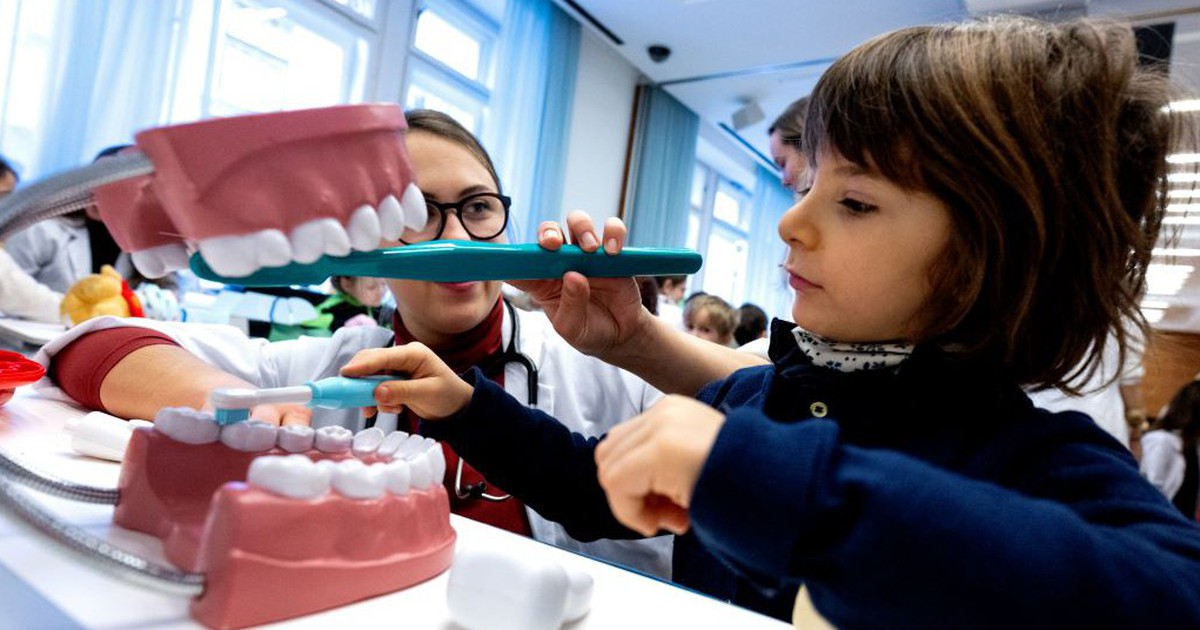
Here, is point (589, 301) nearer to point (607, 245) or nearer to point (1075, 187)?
point (607, 245)

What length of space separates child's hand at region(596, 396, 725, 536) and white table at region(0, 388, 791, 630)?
0.09 m

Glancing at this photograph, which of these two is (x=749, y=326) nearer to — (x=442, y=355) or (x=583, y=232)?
(x=442, y=355)

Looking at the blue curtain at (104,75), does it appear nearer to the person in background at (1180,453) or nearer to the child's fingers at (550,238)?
the child's fingers at (550,238)

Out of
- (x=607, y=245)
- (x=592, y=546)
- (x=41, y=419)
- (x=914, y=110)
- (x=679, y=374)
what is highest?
(x=914, y=110)

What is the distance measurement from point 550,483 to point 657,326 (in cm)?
32

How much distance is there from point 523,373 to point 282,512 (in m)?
0.70

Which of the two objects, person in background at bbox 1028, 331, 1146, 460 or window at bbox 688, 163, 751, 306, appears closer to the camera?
person in background at bbox 1028, 331, 1146, 460

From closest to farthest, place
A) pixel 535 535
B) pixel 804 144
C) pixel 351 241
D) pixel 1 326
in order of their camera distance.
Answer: pixel 351 241, pixel 804 144, pixel 535 535, pixel 1 326

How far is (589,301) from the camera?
37.6 inches

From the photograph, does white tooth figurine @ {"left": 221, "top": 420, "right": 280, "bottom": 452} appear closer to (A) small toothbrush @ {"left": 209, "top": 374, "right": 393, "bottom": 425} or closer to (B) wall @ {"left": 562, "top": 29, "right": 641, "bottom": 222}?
(A) small toothbrush @ {"left": 209, "top": 374, "right": 393, "bottom": 425}

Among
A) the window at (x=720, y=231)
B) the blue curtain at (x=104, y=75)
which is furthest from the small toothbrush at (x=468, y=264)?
the window at (x=720, y=231)

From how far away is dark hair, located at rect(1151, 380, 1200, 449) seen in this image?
3314 mm

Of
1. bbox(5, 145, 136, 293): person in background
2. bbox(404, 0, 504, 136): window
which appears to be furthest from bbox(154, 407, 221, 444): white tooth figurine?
bbox(404, 0, 504, 136): window

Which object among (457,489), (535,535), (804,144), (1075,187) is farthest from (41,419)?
(1075,187)
